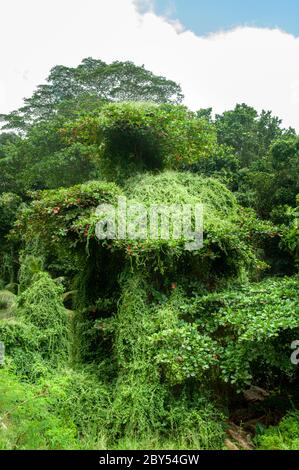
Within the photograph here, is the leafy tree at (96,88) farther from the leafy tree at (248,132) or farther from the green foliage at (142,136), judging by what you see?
the green foliage at (142,136)

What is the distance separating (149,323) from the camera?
19.3ft

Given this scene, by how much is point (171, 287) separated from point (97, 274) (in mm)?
1520

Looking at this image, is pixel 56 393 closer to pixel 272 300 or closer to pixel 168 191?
pixel 272 300

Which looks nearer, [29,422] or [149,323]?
[29,422]

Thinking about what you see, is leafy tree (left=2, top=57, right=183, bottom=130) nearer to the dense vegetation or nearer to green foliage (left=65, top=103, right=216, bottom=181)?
green foliage (left=65, top=103, right=216, bottom=181)

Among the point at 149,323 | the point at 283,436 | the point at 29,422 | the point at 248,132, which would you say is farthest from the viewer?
the point at 248,132

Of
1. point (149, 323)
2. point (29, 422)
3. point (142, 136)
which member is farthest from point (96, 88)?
point (29, 422)

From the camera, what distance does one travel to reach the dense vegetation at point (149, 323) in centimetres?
504

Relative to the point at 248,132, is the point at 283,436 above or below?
below

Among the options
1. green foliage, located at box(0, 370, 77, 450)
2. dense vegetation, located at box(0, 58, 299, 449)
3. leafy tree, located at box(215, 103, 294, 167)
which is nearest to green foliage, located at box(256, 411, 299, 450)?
dense vegetation, located at box(0, 58, 299, 449)

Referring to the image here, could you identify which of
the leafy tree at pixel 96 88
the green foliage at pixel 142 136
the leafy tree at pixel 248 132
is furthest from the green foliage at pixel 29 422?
the leafy tree at pixel 96 88

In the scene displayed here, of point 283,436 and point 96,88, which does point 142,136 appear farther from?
point 96,88

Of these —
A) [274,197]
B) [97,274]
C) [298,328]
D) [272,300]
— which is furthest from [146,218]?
[274,197]
